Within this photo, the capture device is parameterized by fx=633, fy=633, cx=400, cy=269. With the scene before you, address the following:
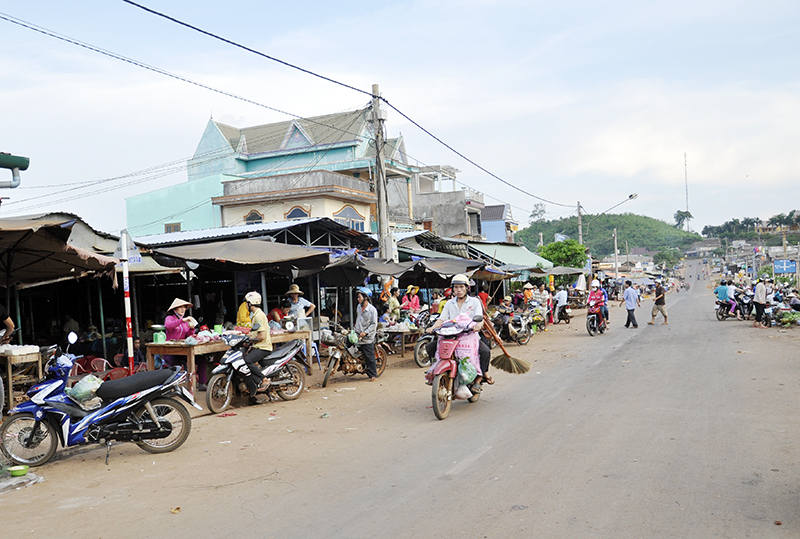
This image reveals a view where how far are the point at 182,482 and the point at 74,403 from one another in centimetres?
175

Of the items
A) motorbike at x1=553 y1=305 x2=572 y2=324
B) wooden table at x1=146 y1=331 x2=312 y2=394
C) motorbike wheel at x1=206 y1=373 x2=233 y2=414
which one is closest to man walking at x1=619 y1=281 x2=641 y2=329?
motorbike at x1=553 y1=305 x2=572 y2=324

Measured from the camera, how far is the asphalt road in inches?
177

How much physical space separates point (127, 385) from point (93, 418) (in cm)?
46

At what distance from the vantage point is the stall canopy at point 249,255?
11.2 metres

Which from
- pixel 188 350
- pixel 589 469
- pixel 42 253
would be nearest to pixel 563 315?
pixel 188 350

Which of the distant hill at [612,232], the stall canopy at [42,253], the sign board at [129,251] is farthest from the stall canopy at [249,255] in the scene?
the distant hill at [612,232]

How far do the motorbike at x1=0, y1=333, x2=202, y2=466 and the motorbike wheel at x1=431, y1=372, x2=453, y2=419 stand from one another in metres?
3.07

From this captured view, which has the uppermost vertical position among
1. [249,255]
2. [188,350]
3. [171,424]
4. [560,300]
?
[249,255]

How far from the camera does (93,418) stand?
21.6 feet

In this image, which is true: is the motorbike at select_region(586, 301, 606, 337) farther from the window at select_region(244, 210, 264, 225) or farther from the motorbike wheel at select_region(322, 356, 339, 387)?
the window at select_region(244, 210, 264, 225)

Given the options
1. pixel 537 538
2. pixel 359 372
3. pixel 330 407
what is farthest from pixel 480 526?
pixel 359 372

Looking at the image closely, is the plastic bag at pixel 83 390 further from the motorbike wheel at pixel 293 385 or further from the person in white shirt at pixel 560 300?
the person in white shirt at pixel 560 300

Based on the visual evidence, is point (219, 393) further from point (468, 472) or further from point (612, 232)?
point (612, 232)

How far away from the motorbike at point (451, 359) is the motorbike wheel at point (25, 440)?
434 centimetres
